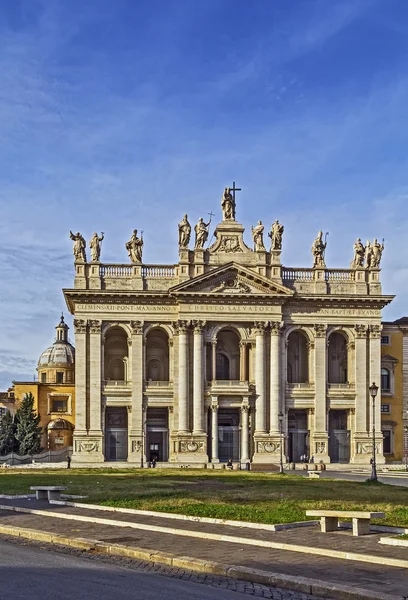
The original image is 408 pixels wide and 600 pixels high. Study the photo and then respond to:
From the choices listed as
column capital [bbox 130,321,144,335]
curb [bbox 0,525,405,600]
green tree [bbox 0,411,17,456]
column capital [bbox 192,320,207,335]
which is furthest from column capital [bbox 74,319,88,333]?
curb [bbox 0,525,405,600]

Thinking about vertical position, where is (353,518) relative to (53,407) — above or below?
A: below

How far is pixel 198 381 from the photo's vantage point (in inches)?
3118

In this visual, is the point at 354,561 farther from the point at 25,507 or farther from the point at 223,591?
the point at 25,507

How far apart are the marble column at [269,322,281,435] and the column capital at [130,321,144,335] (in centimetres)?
1102

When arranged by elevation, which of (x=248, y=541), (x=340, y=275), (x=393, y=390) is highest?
(x=340, y=275)

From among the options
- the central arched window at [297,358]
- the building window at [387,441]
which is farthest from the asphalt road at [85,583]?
the building window at [387,441]

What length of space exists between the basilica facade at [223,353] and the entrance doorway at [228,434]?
0.10 metres

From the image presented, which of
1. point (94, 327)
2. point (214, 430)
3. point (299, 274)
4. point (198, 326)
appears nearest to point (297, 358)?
point (299, 274)

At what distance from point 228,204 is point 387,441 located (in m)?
25.2

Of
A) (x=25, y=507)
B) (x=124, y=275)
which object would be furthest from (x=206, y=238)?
(x=25, y=507)

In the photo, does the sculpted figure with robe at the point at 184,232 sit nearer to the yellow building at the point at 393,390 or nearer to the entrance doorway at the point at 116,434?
the entrance doorway at the point at 116,434

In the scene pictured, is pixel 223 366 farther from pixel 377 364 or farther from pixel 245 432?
pixel 377 364

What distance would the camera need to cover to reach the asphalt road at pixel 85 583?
14008 millimetres

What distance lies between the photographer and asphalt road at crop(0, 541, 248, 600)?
46.0ft
